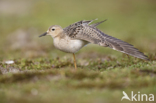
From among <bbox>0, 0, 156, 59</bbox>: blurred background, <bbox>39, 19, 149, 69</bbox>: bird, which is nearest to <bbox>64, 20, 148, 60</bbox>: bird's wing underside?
<bbox>39, 19, 149, 69</bbox>: bird

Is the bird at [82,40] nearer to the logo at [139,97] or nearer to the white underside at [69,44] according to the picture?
the white underside at [69,44]

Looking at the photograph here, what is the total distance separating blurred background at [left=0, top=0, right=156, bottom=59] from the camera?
57.4 feet

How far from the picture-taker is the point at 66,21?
2606cm

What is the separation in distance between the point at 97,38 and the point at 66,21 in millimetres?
16098

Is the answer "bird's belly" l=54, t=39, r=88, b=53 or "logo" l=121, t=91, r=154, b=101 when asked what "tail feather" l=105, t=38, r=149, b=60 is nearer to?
"bird's belly" l=54, t=39, r=88, b=53

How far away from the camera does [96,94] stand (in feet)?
23.6

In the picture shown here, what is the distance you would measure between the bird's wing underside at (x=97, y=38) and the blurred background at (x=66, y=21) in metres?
4.05

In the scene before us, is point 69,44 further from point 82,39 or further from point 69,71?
point 69,71

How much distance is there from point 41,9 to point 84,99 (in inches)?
1035

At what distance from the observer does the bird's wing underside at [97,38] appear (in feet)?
32.1

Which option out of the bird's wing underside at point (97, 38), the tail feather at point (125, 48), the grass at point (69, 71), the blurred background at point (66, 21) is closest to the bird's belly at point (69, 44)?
the bird's wing underside at point (97, 38)

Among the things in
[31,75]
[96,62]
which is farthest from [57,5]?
[31,75]

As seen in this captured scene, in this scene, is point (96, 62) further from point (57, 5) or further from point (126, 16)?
point (57, 5)

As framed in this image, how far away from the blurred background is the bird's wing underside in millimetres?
4053
